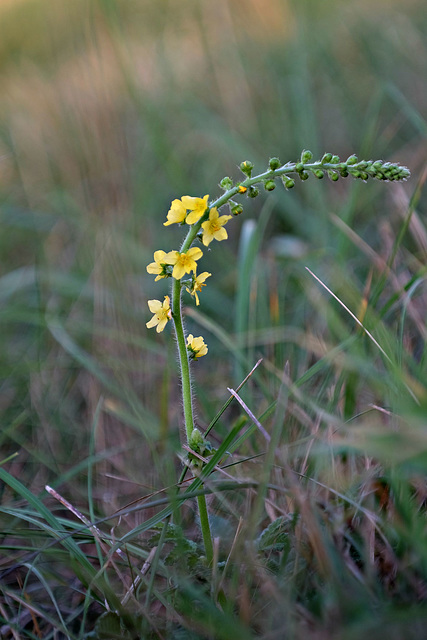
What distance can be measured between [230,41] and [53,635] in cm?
563

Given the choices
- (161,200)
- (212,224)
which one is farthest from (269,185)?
(161,200)

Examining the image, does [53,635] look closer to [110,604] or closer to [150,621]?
[110,604]

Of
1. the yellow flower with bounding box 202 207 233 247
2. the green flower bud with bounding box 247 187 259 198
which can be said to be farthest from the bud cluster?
the yellow flower with bounding box 202 207 233 247

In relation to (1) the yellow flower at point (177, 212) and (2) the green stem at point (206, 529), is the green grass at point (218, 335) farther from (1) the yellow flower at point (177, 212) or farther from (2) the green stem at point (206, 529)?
(1) the yellow flower at point (177, 212)

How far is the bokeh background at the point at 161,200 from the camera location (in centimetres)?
286

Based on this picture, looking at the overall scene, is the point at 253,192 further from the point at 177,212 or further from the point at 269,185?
the point at 177,212

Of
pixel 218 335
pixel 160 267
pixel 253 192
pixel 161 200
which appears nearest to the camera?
pixel 253 192

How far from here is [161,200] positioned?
464 centimetres

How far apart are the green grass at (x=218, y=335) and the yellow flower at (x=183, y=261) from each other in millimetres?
495

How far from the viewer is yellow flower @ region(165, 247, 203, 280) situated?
170cm

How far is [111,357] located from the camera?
325 cm

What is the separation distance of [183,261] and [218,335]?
3.42 feet

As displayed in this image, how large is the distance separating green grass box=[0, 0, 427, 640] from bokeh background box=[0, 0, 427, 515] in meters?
0.02

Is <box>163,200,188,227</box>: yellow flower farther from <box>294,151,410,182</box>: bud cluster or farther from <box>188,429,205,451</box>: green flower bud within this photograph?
<box>188,429,205,451</box>: green flower bud
